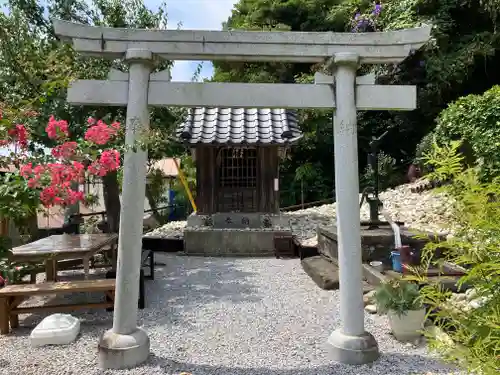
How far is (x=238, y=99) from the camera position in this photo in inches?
145

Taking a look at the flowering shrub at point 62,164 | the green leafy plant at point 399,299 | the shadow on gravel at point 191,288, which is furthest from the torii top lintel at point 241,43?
the shadow on gravel at point 191,288

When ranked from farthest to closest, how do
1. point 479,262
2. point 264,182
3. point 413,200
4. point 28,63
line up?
point 413,200, point 264,182, point 28,63, point 479,262

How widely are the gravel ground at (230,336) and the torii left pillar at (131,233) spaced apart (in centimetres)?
20

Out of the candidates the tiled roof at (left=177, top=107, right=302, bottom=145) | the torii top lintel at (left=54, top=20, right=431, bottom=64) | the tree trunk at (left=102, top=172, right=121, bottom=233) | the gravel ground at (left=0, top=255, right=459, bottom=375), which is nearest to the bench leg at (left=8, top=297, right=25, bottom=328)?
the gravel ground at (left=0, top=255, right=459, bottom=375)

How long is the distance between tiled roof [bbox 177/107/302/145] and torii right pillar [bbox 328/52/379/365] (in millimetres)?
6356

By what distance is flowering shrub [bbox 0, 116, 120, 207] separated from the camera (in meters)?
3.19

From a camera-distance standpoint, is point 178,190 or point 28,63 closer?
point 28,63

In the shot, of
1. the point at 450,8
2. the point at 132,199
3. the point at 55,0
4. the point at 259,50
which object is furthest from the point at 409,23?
the point at 132,199

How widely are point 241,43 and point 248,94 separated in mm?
478

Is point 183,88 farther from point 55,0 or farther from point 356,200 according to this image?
point 55,0

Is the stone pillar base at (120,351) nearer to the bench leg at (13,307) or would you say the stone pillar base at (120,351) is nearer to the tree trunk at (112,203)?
the bench leg at (13,307)

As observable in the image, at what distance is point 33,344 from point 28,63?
14.0 feet

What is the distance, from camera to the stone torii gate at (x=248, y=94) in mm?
3574

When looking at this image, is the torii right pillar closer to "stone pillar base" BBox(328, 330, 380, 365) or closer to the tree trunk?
"stone pillar base" BBox(328, 330, 380, 365)
